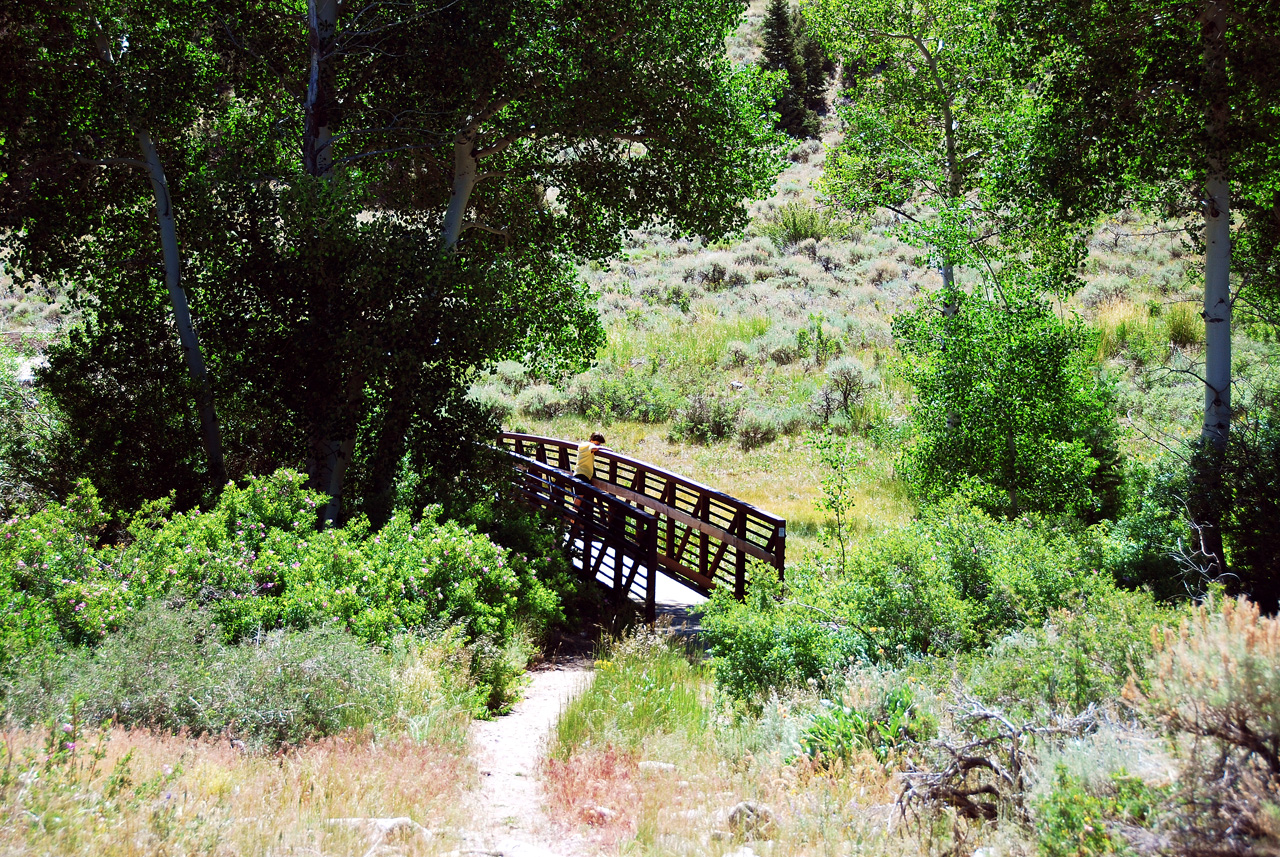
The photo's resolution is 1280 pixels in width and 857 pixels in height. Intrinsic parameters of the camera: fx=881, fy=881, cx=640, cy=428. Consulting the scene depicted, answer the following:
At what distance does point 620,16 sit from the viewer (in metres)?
11.9

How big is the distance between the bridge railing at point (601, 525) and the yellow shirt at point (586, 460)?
0.34 meters

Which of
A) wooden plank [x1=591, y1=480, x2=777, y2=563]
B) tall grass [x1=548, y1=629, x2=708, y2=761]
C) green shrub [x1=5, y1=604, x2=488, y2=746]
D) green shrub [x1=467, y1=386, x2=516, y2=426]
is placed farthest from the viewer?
green shrub [x1=467, y1=386, x2=516, y2=426]

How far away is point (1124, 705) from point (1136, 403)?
1547 cm

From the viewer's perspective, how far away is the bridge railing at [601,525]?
11.3 m

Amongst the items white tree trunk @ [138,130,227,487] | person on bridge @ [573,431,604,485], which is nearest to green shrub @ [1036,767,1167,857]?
person on bridge @ [573,431,604,485]

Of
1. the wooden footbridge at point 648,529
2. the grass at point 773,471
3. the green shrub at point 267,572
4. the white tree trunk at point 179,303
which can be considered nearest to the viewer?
the green shrub at point 267,572

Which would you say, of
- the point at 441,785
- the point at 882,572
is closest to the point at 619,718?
the point at 441,785

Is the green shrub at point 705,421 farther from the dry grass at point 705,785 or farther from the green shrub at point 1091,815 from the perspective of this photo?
the green shrub at point 1091,815

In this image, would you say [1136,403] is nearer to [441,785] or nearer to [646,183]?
[646,183]

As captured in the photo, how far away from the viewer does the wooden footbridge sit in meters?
11.2

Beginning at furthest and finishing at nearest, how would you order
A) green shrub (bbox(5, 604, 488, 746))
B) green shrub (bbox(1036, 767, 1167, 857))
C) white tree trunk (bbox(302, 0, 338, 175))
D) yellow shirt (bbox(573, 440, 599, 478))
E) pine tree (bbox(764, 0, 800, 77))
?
pine tree (bbox(764, 0, 800, 77)), yellow shirt (bbox(573, 440, 599, 478)), white tree trunk (bbox(302, 0, 338, 175)), green shrub (bbox(5, 604, 488, 746)), green shrub (bbox(1036, 767, 1167, 857))

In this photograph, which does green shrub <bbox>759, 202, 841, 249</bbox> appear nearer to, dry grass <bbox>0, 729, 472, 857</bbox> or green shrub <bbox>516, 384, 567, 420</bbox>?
green shrub <bbox>516, 384, 567, 420</bbox>

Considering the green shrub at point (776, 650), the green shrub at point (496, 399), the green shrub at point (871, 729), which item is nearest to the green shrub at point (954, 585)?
the green shrub at point (776, 650)

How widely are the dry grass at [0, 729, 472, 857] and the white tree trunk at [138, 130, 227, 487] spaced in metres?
7.67
